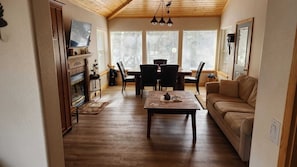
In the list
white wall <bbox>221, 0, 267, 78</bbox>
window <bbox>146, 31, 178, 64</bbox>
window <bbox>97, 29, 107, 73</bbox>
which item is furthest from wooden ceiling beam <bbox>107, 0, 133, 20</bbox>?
white wall <bbox>221, 0, 267, 78</bbox>

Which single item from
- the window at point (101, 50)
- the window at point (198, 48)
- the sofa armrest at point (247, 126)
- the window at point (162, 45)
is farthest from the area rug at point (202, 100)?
the window at point (101, 50)

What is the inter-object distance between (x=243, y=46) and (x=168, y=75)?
205 centimetres

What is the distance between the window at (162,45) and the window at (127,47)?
0.38 metres

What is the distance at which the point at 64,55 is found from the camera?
3.34m

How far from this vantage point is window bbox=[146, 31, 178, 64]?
7.32 m

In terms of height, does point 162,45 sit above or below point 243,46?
above

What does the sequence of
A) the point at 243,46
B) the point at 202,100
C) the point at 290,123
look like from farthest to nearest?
the point at 202,100, the point at 243,46, the point at 290,123

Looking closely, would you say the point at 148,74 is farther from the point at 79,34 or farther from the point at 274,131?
the point at 274,131

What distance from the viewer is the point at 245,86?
12.8 ft

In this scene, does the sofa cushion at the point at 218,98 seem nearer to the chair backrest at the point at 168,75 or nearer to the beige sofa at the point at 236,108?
the beige sofa at the point at 236,108

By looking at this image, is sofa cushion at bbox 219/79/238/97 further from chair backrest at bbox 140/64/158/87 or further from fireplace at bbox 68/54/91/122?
fireplace at bbox 68/54/91/122

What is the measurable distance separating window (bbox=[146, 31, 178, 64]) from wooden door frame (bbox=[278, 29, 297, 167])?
6.64m

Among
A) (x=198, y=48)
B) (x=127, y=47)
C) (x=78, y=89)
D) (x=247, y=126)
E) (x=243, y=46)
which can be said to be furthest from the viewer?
(x=127, y=47)

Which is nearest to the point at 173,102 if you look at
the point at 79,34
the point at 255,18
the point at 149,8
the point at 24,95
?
the point at 24,95
